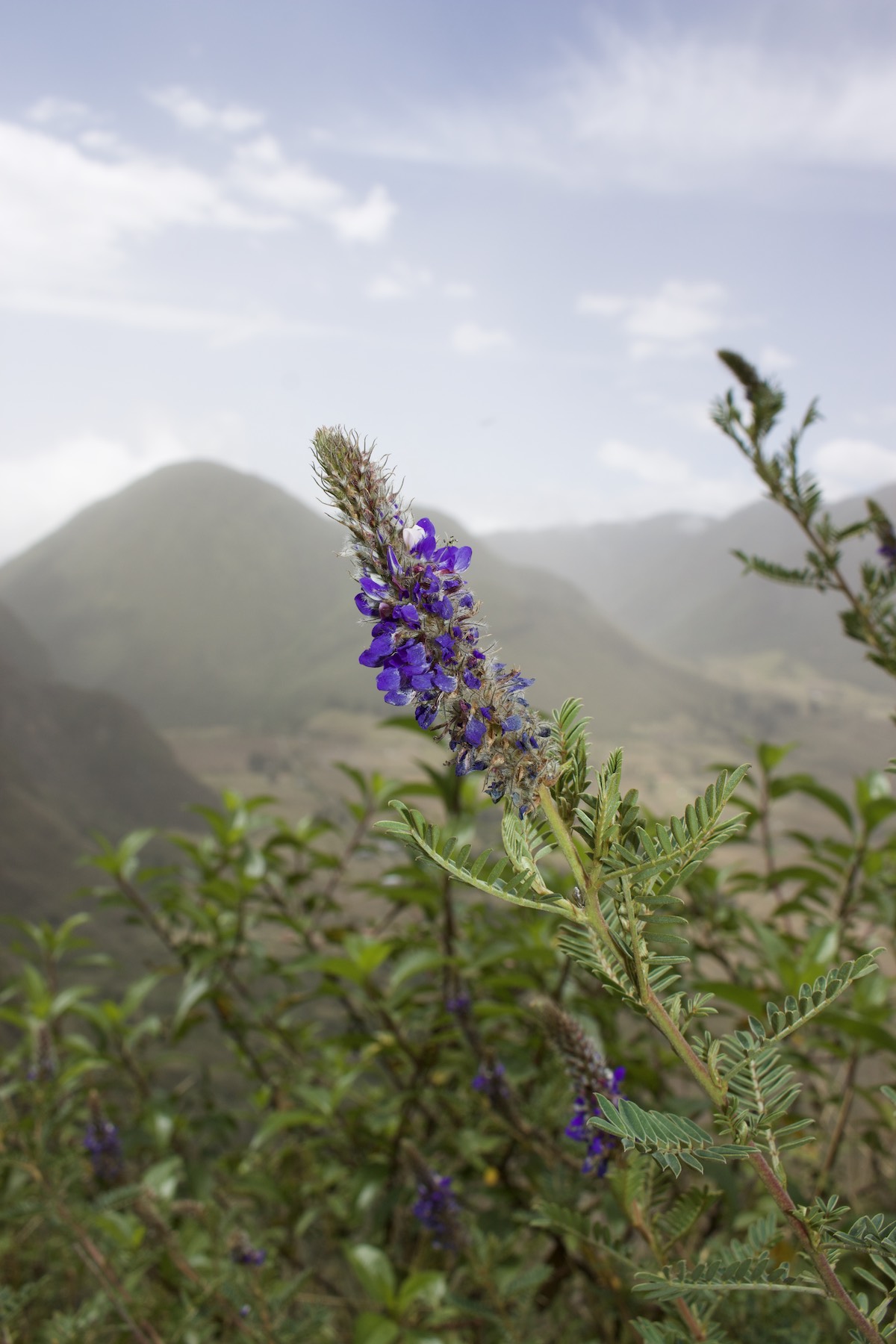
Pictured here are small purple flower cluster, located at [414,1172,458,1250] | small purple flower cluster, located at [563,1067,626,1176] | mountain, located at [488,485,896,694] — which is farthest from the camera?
mountain, located at [488,485,896,694]

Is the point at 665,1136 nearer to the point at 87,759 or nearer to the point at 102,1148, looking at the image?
the point at 102,1148

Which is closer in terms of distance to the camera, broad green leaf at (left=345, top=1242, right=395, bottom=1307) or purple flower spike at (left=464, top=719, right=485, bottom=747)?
purple flower spike at (left=464, top=719, right=485, bottom=747)

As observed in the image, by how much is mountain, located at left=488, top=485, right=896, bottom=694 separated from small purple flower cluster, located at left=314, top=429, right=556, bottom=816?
80.3 meters

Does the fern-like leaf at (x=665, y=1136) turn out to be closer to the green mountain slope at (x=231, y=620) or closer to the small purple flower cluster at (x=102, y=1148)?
the small purple flower cluster at (x=102, y=1148)

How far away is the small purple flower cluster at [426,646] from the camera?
99cm

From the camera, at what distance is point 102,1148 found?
321cm

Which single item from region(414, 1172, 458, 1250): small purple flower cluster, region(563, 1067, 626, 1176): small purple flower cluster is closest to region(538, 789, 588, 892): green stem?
region(563, 1067, 626, 1176): small purple flower cluster

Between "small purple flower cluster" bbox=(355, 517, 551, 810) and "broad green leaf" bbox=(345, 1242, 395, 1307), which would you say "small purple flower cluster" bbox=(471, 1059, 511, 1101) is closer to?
"broad green leaf" bbox=(345, 1242, 395, 1307)

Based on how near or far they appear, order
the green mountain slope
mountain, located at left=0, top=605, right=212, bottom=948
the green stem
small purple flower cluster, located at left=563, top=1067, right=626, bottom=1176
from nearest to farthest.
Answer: the green stem < small purple flower cluster, located at left=563, top=1067, right=626, bottom=1176 < mountain, located at left=0, top=605, right=212, bottom=948 < the green mountain slope

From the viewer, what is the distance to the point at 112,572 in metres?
73.7

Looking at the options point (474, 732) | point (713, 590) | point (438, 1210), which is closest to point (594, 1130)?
point (474, 732)

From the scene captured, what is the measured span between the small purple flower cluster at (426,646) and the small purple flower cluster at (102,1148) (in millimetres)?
3123

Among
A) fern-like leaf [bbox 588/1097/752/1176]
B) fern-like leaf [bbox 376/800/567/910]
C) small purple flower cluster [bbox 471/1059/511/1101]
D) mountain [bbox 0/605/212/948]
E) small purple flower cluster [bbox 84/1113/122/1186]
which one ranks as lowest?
mountain [bbox 0/605/212/948]

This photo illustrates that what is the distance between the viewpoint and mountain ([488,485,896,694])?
300 feet
